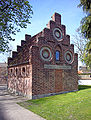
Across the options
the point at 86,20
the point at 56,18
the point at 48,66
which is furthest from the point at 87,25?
the point at 56,18

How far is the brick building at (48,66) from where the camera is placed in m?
12.4

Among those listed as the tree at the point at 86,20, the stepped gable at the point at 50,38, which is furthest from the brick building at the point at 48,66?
the tree at the point at 86,20

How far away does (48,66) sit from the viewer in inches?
536

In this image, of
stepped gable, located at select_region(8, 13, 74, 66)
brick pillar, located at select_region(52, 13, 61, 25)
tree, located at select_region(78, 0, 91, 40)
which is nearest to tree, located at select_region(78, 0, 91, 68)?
tree, located at select_region(78, 0, 91, 40)

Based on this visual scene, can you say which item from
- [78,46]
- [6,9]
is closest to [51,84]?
[6,9]

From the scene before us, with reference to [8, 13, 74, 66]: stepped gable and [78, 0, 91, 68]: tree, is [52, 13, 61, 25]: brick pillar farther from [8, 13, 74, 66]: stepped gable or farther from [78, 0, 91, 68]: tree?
[78, 0, 91, 68]: tree

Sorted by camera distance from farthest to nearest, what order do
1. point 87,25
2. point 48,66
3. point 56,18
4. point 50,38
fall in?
1. point 56,18
2. point 50,38
3. point 48,66
4. point 87,25

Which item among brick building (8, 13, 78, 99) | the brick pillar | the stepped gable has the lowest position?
brick building (8, 13, 78, 99)

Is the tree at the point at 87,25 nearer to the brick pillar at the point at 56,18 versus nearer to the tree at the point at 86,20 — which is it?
the tree at the point at 86,20

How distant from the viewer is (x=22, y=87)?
14.2 m

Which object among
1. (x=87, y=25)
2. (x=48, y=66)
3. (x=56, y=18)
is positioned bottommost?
(x=48, y=66)

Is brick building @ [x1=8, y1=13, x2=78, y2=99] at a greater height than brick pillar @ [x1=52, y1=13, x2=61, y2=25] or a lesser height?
lesser

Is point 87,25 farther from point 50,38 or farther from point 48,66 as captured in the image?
point 48,66

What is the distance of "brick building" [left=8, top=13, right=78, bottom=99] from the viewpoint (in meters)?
12.4
